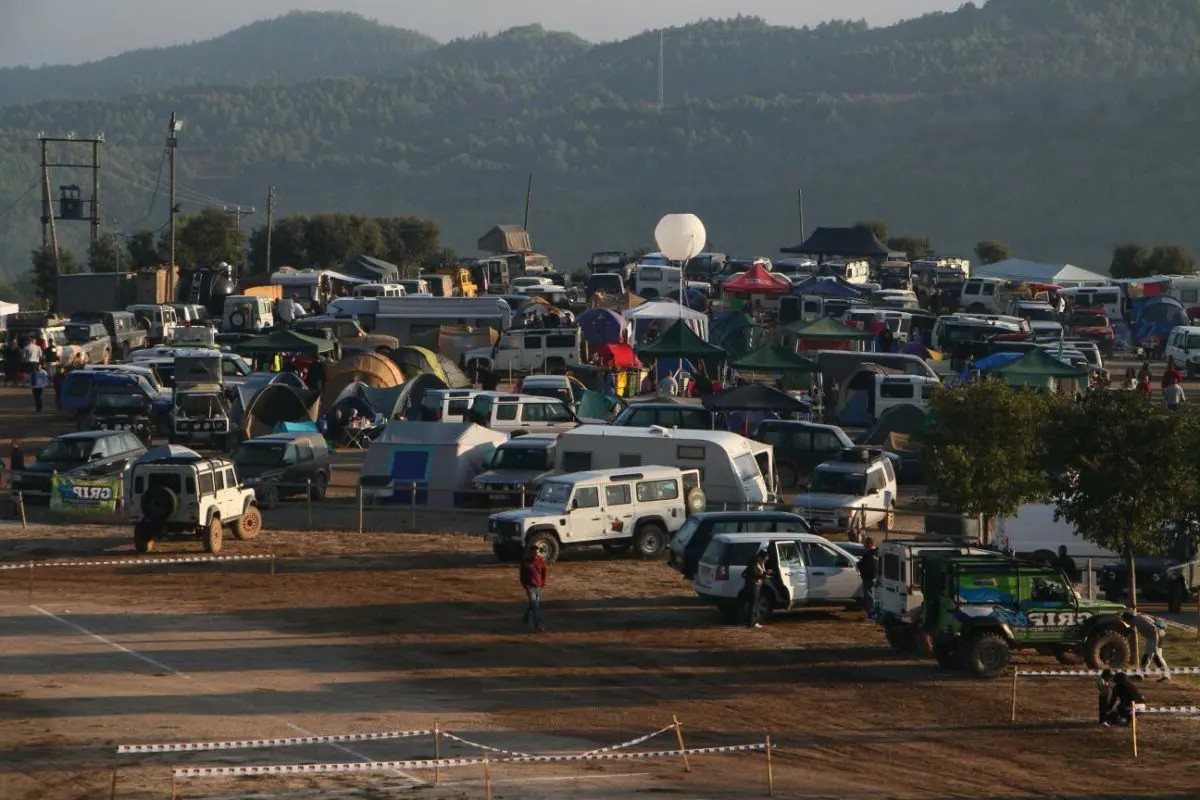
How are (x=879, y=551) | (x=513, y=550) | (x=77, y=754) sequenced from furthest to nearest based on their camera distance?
(x=513, y=550) → (x=879, y=551) → (x=77, y=754)

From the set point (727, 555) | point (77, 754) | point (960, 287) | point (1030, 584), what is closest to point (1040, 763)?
point (1030, 584)

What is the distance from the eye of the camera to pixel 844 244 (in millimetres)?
87062

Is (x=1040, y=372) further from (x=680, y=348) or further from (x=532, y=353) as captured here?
(x=532, y=353)

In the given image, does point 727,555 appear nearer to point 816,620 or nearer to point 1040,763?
point 816,620

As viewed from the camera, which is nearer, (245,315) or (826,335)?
(826,335)

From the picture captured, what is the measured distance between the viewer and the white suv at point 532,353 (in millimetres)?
51938

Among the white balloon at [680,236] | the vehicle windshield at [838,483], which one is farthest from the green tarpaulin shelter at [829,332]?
the vehicle windshield at [838,483]

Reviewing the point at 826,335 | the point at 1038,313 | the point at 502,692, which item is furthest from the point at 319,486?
the point at 1038,313

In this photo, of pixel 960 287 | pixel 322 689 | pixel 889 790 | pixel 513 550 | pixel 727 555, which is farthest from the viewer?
pixel 960 287

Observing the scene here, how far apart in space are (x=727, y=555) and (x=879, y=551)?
92.1 inches

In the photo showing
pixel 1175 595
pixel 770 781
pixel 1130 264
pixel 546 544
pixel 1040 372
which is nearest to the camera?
pixel 770 781

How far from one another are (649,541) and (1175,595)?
771cm

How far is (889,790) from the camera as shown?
17.2 metres

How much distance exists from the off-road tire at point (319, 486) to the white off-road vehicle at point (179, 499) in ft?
14.4
